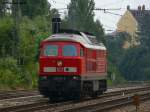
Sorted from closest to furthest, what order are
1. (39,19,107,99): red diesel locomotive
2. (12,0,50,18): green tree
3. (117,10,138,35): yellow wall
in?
(39,19,107,99): red diesel locomotive → (12,0,50,18): green tree → (117,10,138,35): yellow wall

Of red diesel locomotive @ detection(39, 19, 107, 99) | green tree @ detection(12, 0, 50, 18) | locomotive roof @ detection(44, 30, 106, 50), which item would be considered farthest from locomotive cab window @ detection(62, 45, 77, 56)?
green tree @ detection(12, 0, 50, 18)

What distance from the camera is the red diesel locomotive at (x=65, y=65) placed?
29.1 metres

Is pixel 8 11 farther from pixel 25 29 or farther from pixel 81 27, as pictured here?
pixel 81 27

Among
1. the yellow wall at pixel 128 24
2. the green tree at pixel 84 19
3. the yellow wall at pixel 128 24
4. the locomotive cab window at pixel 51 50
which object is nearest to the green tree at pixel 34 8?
the green tree at pixel 84 19

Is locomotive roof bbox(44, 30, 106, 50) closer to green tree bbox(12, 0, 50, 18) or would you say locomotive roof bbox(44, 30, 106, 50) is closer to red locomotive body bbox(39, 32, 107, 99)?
red locomotive body bbox(39, 32, 107, 99)

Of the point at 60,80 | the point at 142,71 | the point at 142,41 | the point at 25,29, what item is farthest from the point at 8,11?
the point at 142,41

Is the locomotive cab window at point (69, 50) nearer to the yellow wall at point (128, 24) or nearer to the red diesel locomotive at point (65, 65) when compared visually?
the red diesel locomotive at point (65, 65)

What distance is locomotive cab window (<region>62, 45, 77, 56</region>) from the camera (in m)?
29.6

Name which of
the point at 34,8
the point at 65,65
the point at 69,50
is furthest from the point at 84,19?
the point at 65,65

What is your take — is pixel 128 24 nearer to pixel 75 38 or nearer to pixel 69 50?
pixel 75 38

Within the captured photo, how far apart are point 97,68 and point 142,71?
208ft

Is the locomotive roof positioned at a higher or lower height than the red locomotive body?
higher

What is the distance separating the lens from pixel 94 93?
3362 centimetres

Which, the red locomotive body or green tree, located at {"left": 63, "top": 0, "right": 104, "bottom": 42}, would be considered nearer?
the red locomotive body
